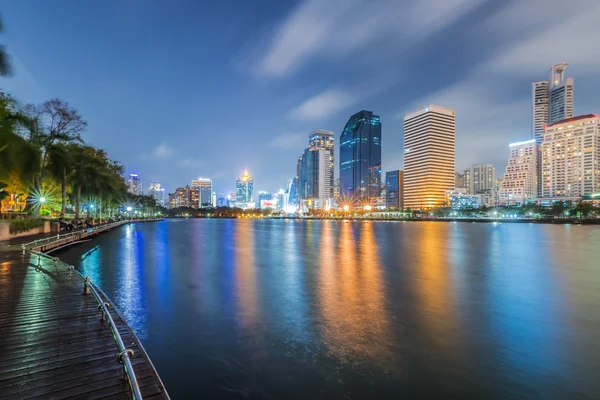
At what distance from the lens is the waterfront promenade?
6020 millimetres

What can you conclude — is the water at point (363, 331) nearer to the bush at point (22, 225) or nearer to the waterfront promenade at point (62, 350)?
the waterfront promenade at point (62, 350)

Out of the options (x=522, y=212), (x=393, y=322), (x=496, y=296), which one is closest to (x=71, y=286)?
(x=393, y=322)

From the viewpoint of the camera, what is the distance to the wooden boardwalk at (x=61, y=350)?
601cm

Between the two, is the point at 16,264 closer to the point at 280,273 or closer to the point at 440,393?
the point at 280,273

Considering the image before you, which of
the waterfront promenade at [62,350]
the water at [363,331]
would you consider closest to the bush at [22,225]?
the water at [363,331]

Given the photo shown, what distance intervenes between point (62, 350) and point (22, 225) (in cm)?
4028

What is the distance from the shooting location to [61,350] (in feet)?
24.7

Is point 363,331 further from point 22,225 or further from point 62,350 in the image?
point 22,225

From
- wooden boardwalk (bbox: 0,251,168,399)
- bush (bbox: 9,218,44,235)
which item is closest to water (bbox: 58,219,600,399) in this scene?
wooden boardwalk (bbox: 0,251,168,399)

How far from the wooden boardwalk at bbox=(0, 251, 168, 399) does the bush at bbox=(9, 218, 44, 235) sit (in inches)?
1180

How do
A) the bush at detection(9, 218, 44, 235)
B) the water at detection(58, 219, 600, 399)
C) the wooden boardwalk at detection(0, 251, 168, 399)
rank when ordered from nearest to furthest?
the wooden boardwalk at detection(0, 251, 168, 399), the water at detection(58, 219, 600, 399), the bush at detection(9, 218, 44, 235)

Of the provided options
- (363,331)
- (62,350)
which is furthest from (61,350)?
(363,331)

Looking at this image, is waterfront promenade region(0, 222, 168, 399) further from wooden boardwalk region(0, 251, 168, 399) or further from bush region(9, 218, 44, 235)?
bush region(9, 218, 44, 235)

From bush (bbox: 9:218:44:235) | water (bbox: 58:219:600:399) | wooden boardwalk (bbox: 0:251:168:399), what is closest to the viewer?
wooden boardwalk (bbox: 0:251:168:399)
